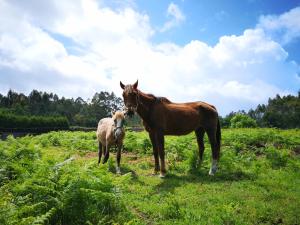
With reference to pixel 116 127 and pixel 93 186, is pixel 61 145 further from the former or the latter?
pixel 93 186

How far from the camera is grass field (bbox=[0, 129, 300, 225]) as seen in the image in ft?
21.4

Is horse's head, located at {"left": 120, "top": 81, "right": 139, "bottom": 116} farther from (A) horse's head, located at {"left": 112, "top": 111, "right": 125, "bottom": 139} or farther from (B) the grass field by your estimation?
(B) the grass field

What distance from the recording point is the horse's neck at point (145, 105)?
12.2 metres

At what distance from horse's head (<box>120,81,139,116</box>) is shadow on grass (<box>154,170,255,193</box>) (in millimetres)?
2610

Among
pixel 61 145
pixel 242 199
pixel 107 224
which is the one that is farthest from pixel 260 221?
pixel 61 145

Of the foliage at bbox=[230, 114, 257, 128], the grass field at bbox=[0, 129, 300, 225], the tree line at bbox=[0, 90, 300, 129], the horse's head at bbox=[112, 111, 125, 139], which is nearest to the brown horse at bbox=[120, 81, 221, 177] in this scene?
the grass field at bbox=[0, 129, 300, 225]

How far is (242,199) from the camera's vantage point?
920 cm

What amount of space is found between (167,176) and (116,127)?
2691 mm

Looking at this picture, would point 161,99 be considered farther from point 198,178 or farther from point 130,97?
point 198,178

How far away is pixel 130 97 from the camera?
11586 mm

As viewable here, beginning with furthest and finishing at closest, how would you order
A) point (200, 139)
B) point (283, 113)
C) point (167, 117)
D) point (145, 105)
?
point (283, 113), point (200, 139), point (167, 117), point (145, 105)

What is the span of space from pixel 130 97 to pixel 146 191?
10.8 ft

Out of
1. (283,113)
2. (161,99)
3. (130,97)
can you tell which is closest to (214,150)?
(161,99)

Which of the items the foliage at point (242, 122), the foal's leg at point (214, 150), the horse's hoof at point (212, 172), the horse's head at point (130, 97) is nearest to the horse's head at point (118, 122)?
the horse's head at point (130, 97)
